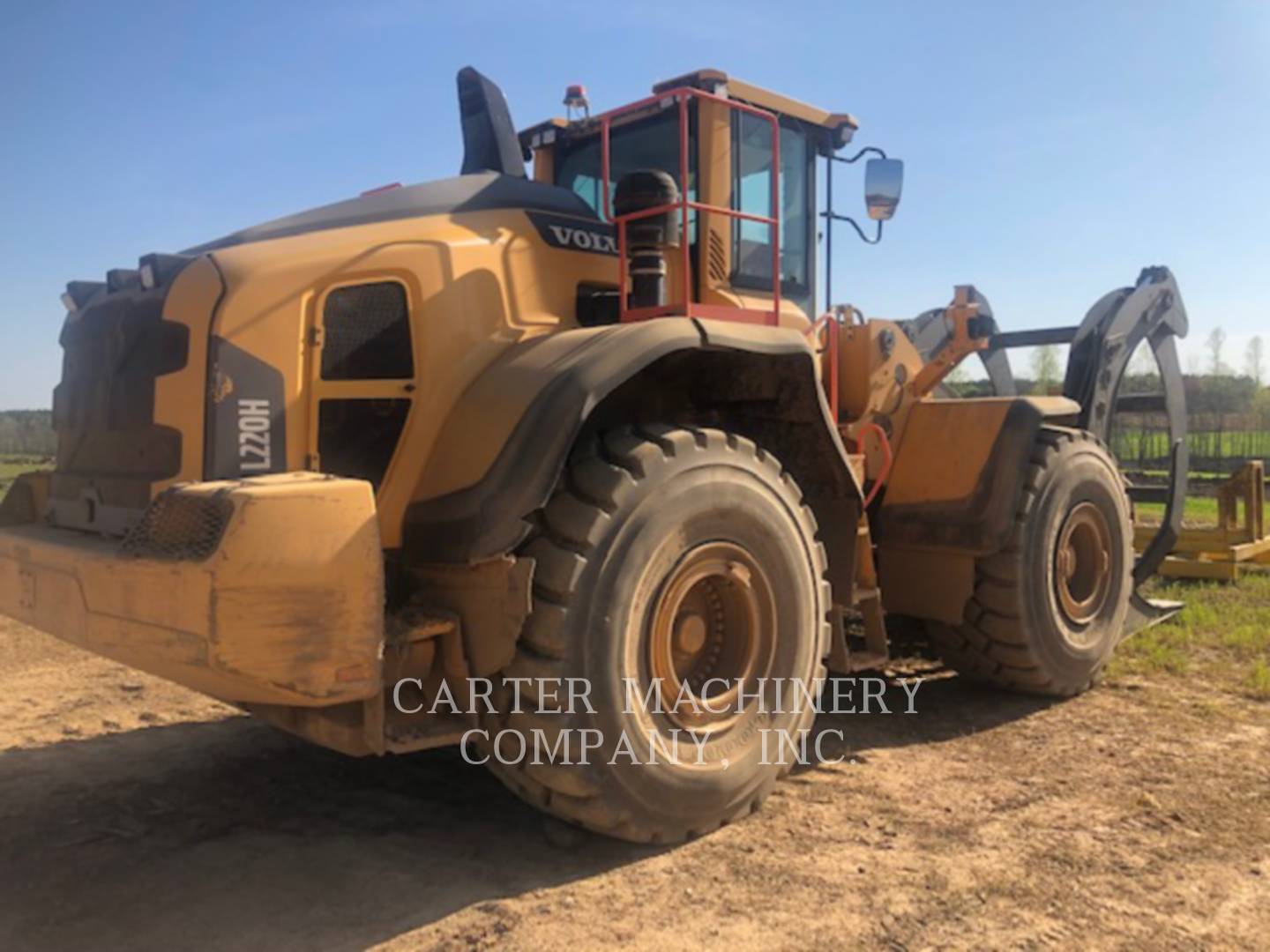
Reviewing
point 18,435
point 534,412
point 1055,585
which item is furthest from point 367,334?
point 18,435

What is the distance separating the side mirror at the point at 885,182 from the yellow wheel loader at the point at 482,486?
2.28ft

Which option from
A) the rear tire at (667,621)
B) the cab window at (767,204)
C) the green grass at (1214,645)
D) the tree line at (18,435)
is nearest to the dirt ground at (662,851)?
the rear tire at (667,621)

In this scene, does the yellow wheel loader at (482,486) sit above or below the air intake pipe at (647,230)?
below

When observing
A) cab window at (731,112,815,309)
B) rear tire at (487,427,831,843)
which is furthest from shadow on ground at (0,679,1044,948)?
cab window at (731,112,815,309)

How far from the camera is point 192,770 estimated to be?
483 centimetres

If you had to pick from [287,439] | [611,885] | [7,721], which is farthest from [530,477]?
[7,721]

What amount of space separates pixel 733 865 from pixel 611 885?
441mm

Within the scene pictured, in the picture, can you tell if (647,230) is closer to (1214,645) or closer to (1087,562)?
(1087,562)

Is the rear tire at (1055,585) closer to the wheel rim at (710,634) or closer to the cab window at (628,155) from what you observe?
the wheel rim at (710,634)

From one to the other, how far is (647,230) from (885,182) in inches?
69.8

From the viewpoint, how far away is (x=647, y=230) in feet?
14.1

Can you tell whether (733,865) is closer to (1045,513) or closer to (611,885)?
(611,885)

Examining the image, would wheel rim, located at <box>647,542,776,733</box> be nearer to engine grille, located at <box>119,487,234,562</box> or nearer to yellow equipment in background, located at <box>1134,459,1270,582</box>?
engine grille, located at <box>119,487,234,562</box>

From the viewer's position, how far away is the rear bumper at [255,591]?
10.0 ft
